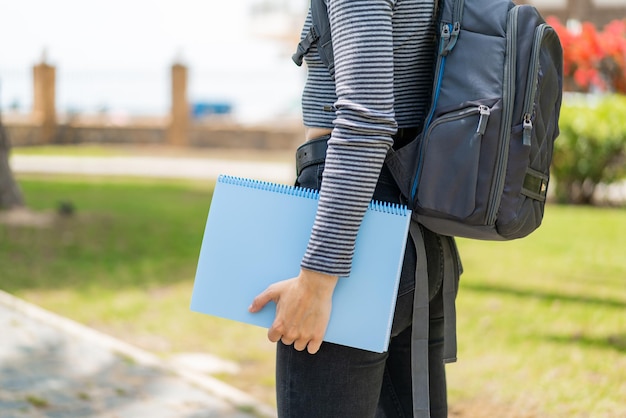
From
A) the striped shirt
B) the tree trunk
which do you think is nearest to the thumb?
the striped shirt

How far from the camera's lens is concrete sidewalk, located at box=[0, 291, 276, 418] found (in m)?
4.12

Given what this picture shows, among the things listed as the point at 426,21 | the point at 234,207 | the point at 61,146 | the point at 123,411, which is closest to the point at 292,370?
the point at 234,207

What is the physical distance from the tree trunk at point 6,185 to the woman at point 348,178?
28.6 ft

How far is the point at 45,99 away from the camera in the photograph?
2505 centimetres

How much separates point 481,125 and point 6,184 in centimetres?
914

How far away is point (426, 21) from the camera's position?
5.72 ft

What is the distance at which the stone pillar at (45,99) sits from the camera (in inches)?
980

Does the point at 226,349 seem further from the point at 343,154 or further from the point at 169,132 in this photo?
the point at 169,132

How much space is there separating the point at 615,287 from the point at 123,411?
14.8 ft

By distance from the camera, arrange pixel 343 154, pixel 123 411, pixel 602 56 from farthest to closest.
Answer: pixel 602 56 → pixel 123 411 → pixel 343 154

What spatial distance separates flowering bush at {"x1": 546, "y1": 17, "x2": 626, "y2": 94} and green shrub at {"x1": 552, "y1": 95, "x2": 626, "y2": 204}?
5.68ft

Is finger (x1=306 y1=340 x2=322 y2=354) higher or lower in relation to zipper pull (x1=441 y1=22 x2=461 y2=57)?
lower

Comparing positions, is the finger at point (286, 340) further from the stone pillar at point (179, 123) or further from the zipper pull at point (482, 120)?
the stone pillar at point (179, 123)

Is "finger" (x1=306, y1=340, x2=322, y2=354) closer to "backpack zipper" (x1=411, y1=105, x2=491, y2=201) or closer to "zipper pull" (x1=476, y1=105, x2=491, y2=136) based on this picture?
"backpack zipper" (x1=411, y1=105, x2=491, y2=201)
